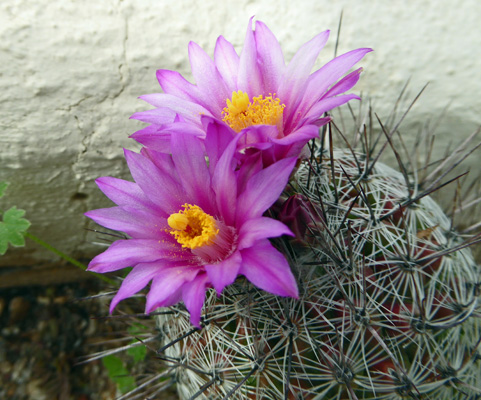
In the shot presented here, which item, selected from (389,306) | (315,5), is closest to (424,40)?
(315,5)

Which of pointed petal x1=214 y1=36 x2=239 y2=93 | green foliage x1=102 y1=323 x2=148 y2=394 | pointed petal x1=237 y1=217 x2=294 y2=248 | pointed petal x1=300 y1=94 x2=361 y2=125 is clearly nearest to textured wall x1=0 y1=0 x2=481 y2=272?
pointed petal x1=214 y1=36 x2=239 y2=93

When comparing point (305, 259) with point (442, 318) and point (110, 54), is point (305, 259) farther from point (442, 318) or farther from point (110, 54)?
point (110, 54)

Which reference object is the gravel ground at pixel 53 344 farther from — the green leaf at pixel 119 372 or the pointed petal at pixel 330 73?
the pointed petal at pixel 330 73

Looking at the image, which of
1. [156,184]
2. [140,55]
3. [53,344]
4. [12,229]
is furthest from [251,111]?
[53,344]

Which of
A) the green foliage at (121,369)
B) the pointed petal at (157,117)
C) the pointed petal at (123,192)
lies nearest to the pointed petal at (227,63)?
the pointed petal at (157,117)

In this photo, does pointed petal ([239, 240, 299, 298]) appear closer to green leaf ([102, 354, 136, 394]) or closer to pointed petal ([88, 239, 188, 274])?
pointed petal ([88, 239, 188, 274])
